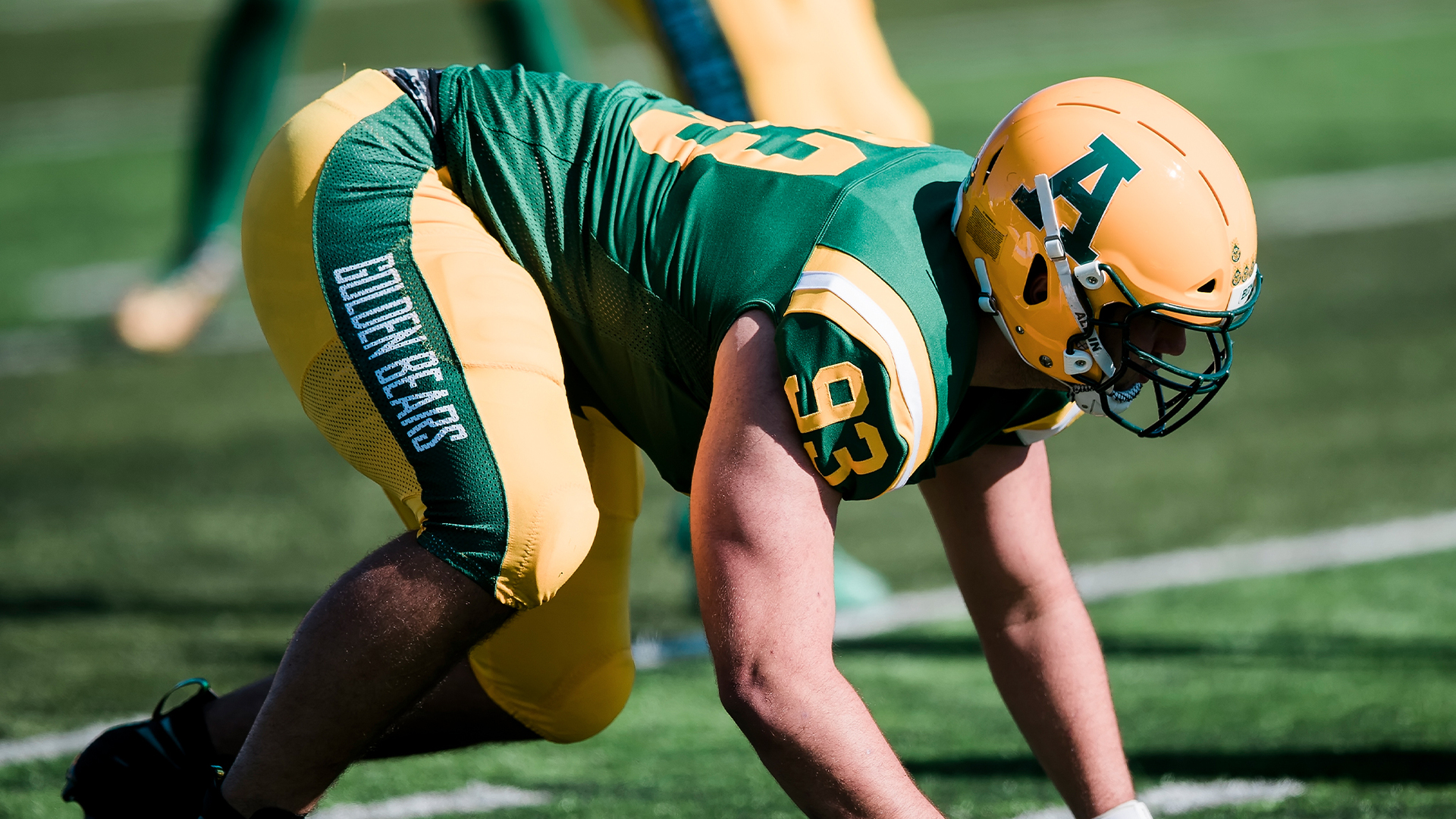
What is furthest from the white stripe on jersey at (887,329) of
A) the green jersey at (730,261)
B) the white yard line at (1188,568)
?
the white yard line at (1188,568)

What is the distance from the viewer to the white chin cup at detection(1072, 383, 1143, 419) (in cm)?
244

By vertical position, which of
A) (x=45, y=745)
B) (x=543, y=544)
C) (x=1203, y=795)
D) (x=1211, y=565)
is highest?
(x=543, y=544)

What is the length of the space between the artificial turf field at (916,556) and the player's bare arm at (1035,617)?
529 millimetres

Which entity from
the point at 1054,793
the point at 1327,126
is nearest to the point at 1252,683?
the point at 1054,793

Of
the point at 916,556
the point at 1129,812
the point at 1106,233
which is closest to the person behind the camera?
the point at 1106,233

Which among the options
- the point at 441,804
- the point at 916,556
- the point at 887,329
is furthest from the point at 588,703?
the point at 916,556

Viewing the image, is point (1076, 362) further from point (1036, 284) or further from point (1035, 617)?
point (1035, 617)

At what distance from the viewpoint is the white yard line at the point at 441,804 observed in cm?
329

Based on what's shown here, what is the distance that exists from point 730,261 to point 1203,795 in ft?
5.97

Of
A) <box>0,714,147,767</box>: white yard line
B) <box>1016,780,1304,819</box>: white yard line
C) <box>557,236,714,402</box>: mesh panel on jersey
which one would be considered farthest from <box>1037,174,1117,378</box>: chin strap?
<box>0,714,147,767</box>: white yard line

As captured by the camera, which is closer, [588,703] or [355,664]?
[355,664]

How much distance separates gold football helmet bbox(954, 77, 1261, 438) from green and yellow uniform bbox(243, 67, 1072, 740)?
Result: 0.10m

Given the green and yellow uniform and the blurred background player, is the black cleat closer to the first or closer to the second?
the green and yellow uniform

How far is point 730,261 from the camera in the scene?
7.71 ft
